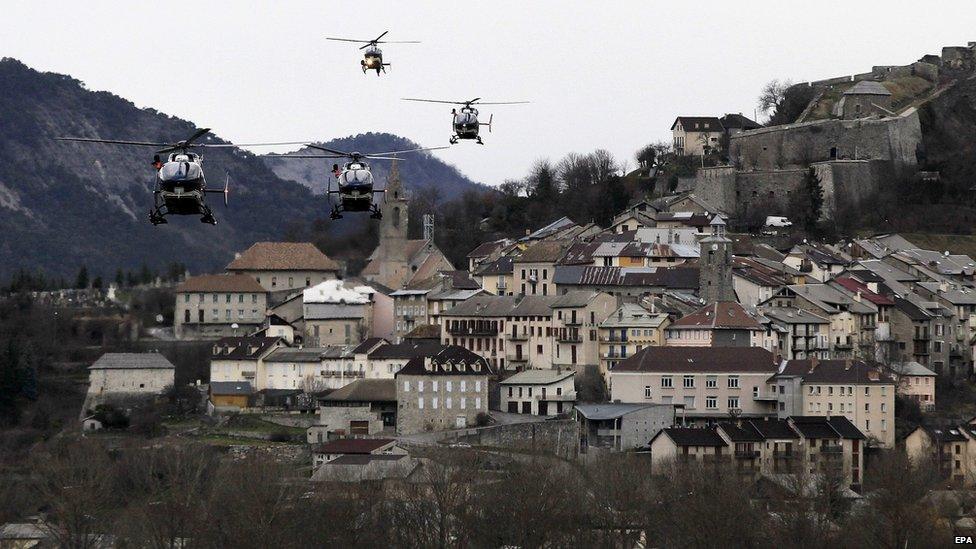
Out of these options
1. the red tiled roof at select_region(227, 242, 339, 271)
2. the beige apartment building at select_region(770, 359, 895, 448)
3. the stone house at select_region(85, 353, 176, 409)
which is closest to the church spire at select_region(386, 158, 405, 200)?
the red tiled roof at select_region(227, 242, 339, 271)

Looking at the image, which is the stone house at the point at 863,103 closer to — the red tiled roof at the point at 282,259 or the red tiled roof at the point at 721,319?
the red tiled roof at the point at 282,259

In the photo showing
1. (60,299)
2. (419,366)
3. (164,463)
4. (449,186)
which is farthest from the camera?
(449,186)

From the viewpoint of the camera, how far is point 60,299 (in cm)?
11012

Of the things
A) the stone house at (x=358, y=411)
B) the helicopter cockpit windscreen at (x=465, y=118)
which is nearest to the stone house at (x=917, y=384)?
the stone house at (x=358, y=411)

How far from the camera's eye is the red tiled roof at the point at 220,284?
106875mm

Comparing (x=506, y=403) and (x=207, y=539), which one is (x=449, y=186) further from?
(x=207, y=539)

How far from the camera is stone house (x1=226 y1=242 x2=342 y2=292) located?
4397 inches

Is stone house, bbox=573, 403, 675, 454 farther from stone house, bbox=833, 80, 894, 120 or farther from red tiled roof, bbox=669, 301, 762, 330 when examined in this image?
stone house, bbox=833, 80, 894, 120

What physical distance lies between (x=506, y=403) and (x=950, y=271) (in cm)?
2665

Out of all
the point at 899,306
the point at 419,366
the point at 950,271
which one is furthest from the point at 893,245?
the point at 419,366

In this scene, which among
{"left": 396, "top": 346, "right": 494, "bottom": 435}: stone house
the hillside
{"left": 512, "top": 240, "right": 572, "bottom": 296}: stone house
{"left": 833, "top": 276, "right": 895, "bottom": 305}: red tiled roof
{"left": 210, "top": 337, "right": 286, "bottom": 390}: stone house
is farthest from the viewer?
the hillside

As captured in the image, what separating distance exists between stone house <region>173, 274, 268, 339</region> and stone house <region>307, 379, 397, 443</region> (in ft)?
46.6

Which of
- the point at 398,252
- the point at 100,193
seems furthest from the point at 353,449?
the point at 100,193

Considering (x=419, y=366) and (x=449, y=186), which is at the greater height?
(x=449, y=186)
